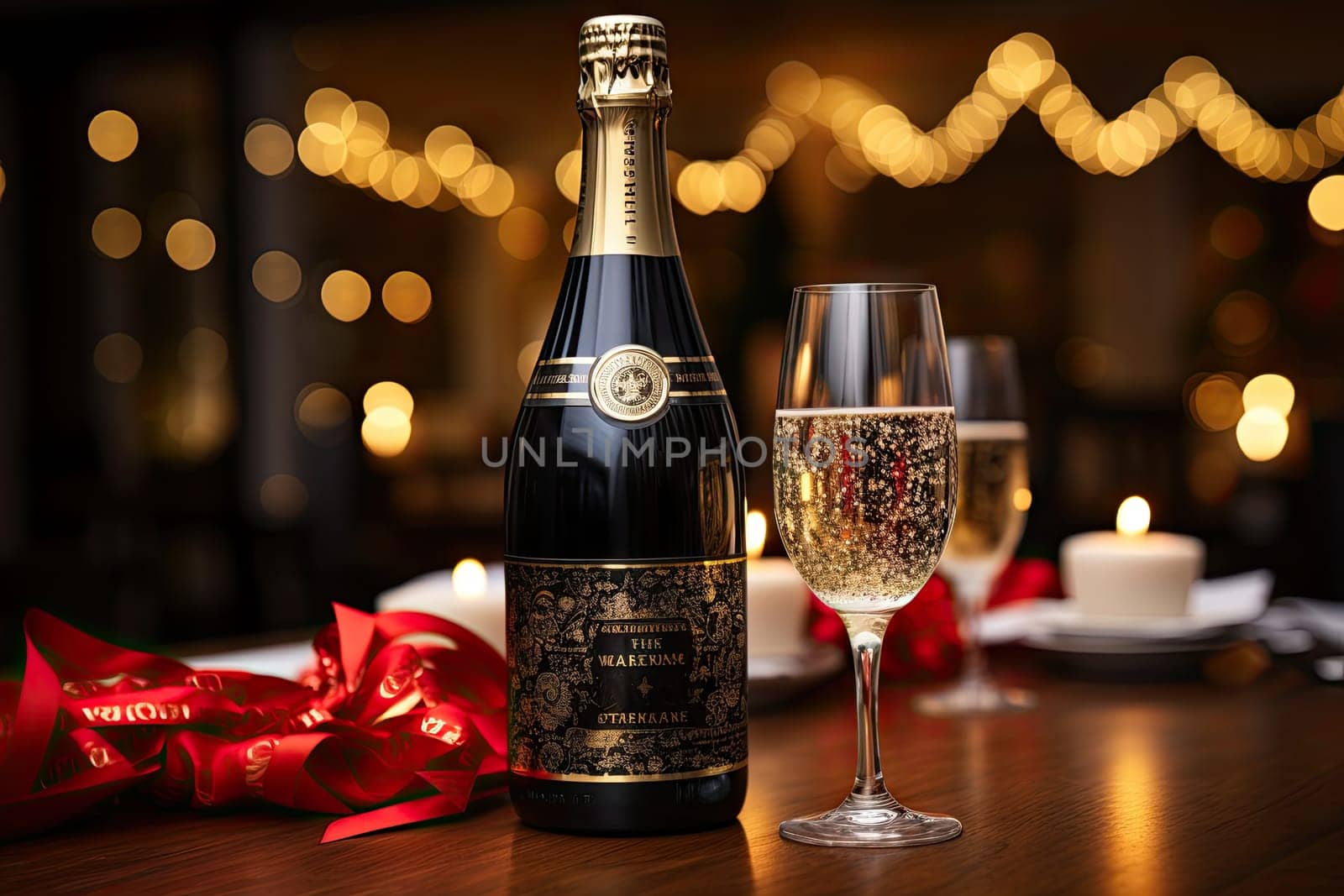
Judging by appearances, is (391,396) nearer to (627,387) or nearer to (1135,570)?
(1135,570)

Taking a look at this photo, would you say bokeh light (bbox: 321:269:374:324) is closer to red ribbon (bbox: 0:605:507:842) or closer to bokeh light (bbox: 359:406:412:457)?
bokeh light (bbox: 359:406:412:457)

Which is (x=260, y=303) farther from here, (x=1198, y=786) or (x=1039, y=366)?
(x=1198, y=786)

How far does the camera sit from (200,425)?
24.5 ft

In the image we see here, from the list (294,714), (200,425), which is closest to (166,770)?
(294,714)

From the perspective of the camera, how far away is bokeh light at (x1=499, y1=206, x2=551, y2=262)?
909 centimetres

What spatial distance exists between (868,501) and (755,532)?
402 millimetres

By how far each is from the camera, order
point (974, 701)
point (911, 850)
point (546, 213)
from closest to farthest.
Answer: point (911, 850) < point (974, 701) < point (546, 213)

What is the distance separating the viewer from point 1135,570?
1.31 m

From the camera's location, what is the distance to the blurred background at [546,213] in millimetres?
6645

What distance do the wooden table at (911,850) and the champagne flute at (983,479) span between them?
0.24 m

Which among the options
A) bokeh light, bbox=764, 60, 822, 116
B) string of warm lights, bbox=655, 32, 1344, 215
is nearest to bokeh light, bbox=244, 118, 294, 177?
string of warm lights, bbox=655, 32, 1344, 215

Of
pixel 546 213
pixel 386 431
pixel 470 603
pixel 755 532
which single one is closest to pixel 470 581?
pixel 470 603

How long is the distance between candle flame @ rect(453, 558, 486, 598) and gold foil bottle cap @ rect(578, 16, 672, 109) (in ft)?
1.29

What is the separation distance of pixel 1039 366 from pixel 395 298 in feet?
12.6
